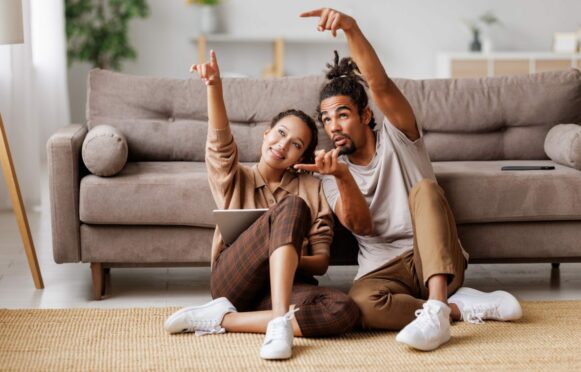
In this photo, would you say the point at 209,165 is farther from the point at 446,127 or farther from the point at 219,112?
the point at 446,127

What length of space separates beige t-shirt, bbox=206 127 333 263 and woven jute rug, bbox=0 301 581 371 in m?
0.31

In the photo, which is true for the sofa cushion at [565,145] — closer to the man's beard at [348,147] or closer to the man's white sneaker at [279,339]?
the man's beard at [348,147]

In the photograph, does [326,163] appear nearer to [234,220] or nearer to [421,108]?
[234,220]

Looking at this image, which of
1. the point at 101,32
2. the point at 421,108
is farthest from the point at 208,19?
the point at 421,108

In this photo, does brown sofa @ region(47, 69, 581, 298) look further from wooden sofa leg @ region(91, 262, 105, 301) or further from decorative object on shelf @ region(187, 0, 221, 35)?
decorative object on shelf @ region(187, 0, 221, 35)

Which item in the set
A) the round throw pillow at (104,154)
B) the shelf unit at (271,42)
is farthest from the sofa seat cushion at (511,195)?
the shelf unit at (271,42)

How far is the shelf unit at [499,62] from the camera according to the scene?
7730 millimetres

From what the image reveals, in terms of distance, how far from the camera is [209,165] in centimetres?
282

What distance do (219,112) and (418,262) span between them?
0.73 m

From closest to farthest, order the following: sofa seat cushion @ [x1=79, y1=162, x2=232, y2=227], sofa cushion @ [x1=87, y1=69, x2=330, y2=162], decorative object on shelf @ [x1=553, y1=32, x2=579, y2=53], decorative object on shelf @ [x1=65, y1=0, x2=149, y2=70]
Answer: sofa seat cushion @ [x1=79, y1=162, x2=232, y2=227]
sofa cushion @ [x1=87, y1=69, x2=330, y2=162]
decorative object on shelf @ [x1=65, y1=0, x2=149, y2=70]
decorative object on shelf @ [x1=553, y1=32, x2=579, y2=53]

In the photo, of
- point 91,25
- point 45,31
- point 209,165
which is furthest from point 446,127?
point 91,25

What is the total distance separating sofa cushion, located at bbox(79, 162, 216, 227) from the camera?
311 cm

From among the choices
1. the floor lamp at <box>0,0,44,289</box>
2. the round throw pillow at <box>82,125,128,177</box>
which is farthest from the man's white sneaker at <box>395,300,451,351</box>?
the floor lamp at <box>0,0,44,289</box>

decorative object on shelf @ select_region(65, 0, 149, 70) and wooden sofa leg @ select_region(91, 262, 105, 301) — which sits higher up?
decorative object on shelf @ select_region(65, 0, 149, 70)
